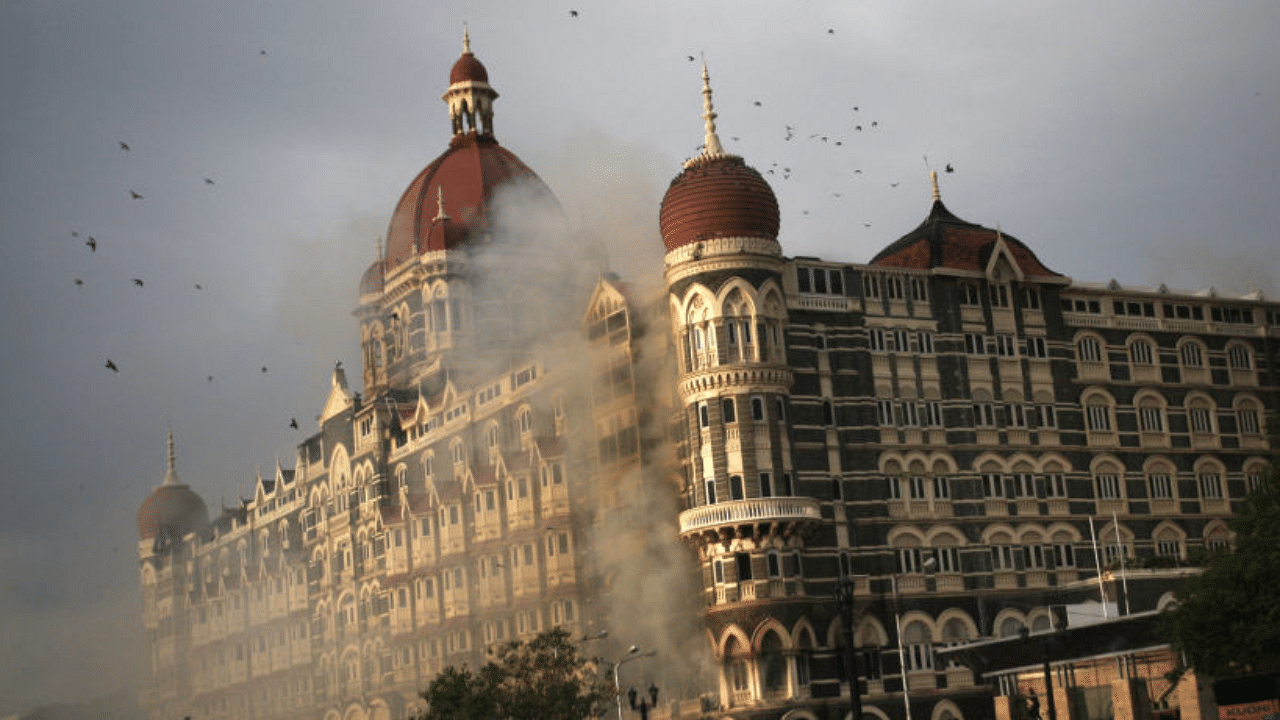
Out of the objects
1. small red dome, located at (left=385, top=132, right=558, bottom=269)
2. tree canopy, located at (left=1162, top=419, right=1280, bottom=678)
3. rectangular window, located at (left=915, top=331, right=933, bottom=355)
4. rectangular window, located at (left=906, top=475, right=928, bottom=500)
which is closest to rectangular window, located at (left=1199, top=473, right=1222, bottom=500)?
rectangular window, located at (left=915, top=331, right=933, bottom=355)

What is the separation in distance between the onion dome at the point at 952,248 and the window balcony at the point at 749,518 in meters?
15.0

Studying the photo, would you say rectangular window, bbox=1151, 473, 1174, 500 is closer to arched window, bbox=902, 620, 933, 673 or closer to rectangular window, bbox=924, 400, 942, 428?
rectangular window, bbox=924, 400, 942, 428

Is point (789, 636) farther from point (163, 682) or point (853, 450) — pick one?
point (163, 682)

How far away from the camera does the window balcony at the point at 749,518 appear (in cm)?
8200

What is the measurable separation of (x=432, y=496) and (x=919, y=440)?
3121 cm

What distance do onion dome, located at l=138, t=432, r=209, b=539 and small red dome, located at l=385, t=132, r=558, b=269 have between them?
41.2 m

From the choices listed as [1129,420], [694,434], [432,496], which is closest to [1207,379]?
[1129,420]

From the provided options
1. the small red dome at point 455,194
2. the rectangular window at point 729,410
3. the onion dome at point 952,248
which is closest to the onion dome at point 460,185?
the small red dome at point 455,194

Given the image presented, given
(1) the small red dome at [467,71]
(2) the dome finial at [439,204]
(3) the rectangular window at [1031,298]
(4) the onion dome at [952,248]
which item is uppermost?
(1) the small red dome at [467,71]

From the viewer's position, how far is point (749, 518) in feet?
269

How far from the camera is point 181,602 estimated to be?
15125 centimetres

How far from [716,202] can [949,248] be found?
15.2m

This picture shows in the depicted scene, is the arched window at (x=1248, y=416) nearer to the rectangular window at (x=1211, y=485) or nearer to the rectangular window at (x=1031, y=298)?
the rectangular window at (x=1211, y=485)

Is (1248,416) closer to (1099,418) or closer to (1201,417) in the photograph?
(1201,417)
